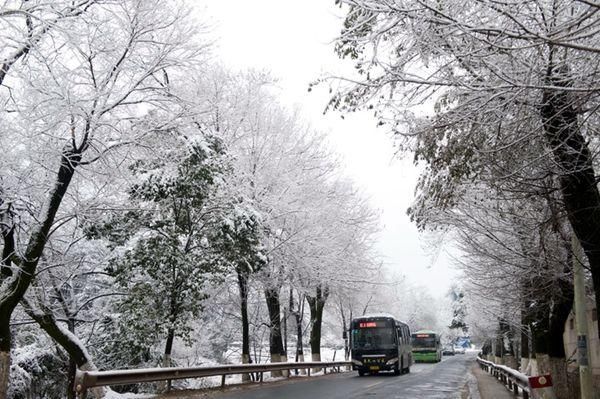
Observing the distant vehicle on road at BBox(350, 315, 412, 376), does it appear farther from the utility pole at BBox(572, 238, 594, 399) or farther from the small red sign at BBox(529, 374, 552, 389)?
the small red sign at BBox(529, 374, 552, 389)

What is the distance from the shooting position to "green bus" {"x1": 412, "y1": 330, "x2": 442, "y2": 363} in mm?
60438

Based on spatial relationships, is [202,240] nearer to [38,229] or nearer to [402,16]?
[38,229]

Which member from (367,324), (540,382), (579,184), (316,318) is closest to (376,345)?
(367,324)

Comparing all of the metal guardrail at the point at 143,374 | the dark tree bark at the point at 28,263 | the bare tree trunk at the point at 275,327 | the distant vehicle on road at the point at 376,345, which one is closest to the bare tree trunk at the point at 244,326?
the metal guardrail at the point at 143,374

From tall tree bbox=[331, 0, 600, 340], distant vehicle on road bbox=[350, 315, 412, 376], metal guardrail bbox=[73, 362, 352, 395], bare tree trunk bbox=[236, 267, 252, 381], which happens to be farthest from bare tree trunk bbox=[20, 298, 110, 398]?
distant vehicle on road bbox=[350, 315, 412, 376]

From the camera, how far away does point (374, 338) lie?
1210 inches

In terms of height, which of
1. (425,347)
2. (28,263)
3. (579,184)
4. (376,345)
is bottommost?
(425,347)

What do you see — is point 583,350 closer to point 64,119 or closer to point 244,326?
point 64,119

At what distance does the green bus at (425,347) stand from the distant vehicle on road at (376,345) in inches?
1182

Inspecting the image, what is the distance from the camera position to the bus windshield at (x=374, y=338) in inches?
1201

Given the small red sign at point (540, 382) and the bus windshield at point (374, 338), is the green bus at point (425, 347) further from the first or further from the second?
the small red sign at point (540, 382)

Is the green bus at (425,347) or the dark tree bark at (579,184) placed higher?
the dark tree bark at (579,184)

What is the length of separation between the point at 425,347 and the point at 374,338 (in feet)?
107

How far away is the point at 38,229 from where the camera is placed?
12.4 meters
